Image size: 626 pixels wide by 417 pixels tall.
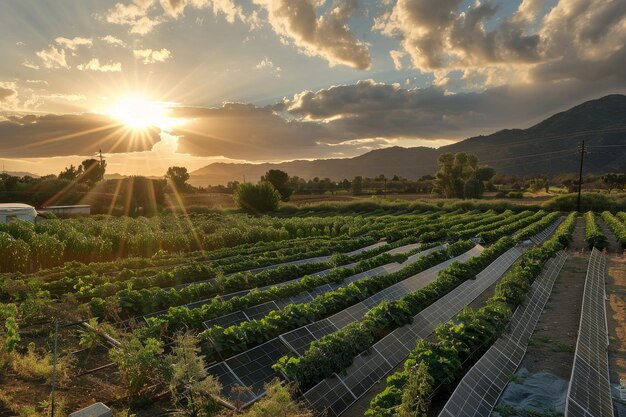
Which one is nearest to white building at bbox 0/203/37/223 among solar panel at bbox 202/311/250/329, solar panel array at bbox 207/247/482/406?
solar panel at bbox 202/311/250/329

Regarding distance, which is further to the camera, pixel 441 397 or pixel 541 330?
pixel 541 330

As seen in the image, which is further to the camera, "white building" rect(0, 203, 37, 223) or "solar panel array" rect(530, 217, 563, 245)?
"white building" rect(0, 203, 37, 223)

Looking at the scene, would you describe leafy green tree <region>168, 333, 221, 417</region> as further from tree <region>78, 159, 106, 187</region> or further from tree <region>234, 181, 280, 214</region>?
tree <region>78, 159, 106, 187</region>

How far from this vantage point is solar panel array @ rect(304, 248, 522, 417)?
7798mm

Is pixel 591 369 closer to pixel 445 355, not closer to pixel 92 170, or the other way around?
pixel 445 355

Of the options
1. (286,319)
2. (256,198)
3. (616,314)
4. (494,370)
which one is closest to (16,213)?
(256,198)

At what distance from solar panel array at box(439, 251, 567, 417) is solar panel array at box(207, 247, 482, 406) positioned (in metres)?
3.56

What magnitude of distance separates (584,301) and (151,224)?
2683cm

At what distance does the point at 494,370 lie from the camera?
8.70 meters

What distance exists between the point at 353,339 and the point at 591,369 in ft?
17.2

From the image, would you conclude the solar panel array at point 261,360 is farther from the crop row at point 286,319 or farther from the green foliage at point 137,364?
the green foliage at point 137,364

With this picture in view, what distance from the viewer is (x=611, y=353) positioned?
1098 cm

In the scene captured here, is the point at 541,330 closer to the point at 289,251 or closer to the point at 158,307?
the point at 158,307

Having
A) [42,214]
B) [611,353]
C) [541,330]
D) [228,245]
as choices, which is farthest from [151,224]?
[611,353]
